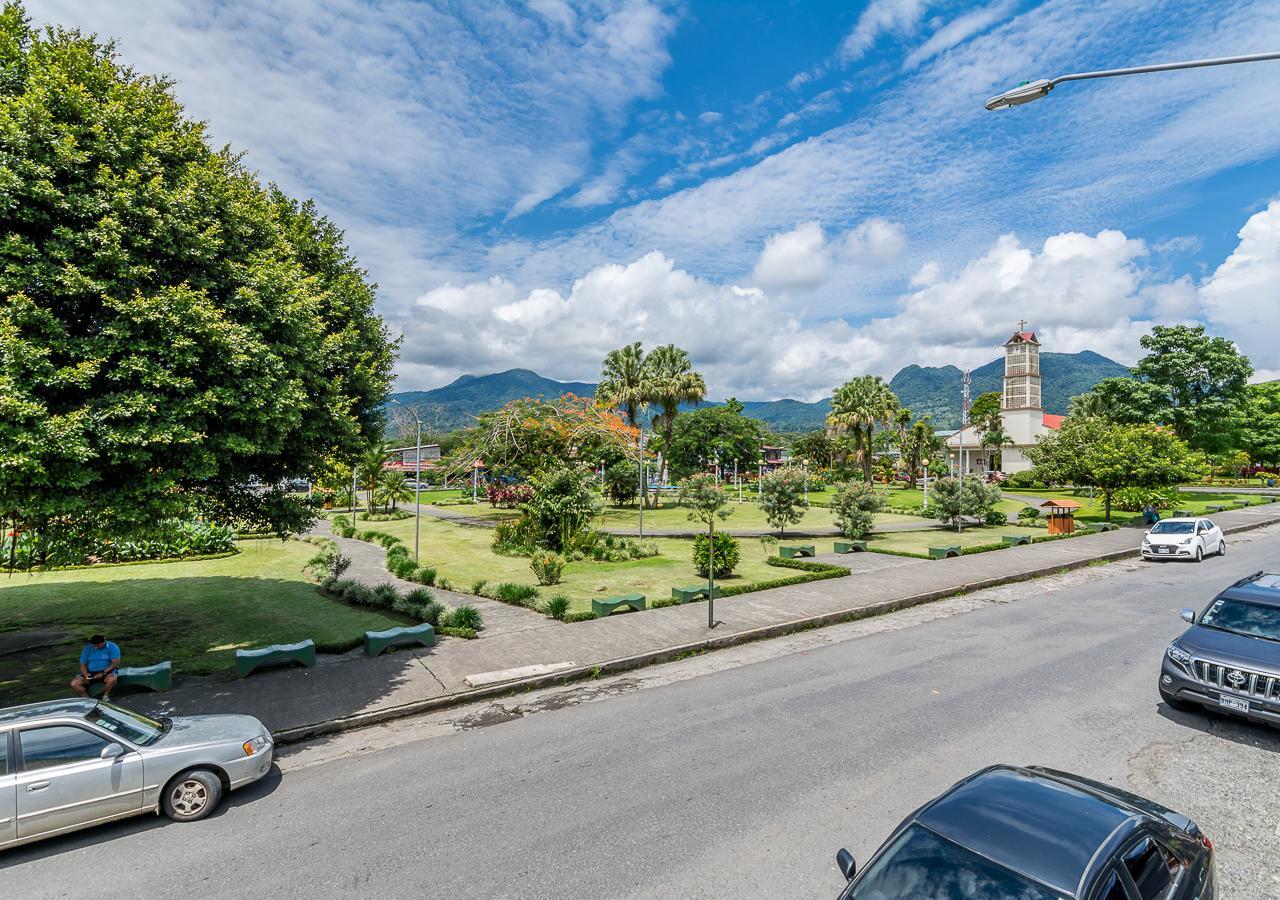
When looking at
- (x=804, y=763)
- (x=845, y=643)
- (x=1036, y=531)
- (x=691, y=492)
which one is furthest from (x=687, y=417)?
(x=804, y=763)

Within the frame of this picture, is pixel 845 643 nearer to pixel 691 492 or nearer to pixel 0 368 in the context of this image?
pixel 691 492

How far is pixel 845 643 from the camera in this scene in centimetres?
1320

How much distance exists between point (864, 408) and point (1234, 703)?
4912 cm

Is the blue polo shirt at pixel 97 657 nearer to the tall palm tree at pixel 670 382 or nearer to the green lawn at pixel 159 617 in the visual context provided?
the green lawn at pixel 159 617

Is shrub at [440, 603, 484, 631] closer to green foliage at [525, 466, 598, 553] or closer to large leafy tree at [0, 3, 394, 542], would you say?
large leafy tree at [0, 3, 394, 542]

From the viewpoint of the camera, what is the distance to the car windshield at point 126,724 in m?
6.79

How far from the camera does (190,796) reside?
6824mm

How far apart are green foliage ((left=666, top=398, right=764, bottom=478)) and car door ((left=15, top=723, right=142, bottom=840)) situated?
6570 cm

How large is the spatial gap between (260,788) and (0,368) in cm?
580

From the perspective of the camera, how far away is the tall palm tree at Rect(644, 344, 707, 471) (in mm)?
48500

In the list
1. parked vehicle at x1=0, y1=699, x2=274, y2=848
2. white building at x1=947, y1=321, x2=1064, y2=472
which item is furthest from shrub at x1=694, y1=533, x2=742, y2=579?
white building at x1=947, y1=321, x2=1064, y2=472

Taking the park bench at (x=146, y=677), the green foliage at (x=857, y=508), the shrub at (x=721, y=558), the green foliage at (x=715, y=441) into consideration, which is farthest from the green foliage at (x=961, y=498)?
the green foliage at (x=715, y=441)

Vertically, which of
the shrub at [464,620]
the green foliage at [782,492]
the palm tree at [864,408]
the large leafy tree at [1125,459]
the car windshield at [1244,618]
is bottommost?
the shrub at [464,620]

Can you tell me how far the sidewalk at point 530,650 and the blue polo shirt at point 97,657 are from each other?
0.73 m
